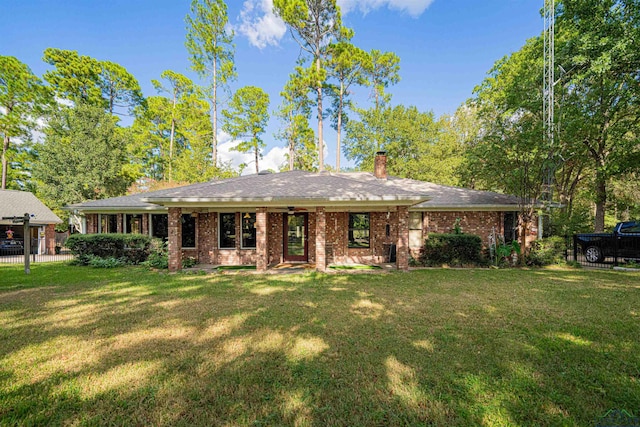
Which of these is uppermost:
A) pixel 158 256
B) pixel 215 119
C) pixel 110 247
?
pixel 215 119

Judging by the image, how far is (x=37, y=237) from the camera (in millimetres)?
16703

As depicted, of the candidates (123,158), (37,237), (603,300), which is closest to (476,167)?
(603,300)

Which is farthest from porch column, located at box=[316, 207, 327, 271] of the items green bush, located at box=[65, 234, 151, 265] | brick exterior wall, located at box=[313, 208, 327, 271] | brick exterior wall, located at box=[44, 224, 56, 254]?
brick exterior wall, located at box=[44, 224, 56, 254]

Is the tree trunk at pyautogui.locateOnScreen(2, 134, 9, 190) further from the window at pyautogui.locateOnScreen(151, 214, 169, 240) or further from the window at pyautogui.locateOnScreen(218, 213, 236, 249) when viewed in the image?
the window at pyautogui.locateOnScreen(218, 213, 236, 249)

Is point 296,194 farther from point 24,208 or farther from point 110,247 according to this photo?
point 24,208

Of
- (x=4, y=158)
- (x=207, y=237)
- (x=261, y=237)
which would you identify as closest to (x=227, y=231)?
(x=207, y=237)

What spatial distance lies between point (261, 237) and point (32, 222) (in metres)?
17.6

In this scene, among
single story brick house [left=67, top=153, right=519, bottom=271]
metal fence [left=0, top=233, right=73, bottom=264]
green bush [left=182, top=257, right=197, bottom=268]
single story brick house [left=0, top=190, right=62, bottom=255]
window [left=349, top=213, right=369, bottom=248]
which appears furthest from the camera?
single story brick house [left=0, top=190, right=62, bottom=255]

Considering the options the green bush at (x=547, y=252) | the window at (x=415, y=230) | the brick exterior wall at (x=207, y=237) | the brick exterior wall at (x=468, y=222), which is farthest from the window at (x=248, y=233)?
the green bush at (x=547, y=252)

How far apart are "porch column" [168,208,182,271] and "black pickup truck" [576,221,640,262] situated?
15453 millimetres

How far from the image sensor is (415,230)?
11508 mm

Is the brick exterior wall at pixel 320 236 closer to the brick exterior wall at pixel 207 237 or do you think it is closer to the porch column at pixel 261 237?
the porch column at pixel 261 237

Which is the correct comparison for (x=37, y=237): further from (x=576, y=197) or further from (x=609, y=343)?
(x=576, y=197)

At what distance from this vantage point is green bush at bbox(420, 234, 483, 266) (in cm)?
987
